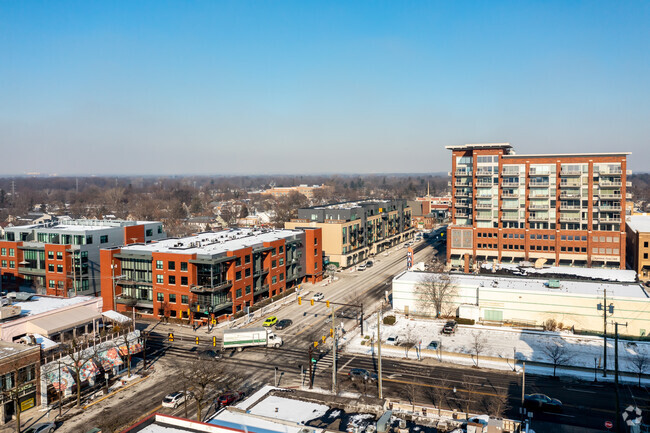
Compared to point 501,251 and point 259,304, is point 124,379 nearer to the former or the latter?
point 259,304

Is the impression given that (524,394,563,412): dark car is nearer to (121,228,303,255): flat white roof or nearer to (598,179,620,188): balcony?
(121,228,303,255): flat white roof

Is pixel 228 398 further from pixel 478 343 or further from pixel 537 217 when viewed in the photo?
pixel 537 217

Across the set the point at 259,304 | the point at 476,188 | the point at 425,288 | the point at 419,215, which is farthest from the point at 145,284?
the point at 419,215

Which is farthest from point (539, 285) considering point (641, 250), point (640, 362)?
point (641, 250)

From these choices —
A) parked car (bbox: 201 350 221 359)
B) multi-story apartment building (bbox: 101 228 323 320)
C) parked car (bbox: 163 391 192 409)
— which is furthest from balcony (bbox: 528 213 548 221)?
parked car (bbox: 163 391 192 409)

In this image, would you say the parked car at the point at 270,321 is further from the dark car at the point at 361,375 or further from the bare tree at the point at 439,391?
the bare tree at the point at 439,391

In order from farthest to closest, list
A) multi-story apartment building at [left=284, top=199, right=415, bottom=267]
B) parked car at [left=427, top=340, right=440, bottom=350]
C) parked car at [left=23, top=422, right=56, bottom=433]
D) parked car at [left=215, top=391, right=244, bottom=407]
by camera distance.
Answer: multi-story apartment building at [left=284, top=199, right=415, bottom=267], parked car at [left=427, top=340, right=440, bottom=350], parked car at [left=215, top=391, right=244, bottom=407], parked car at [left=23, top=422, right=56, bottom=433]
